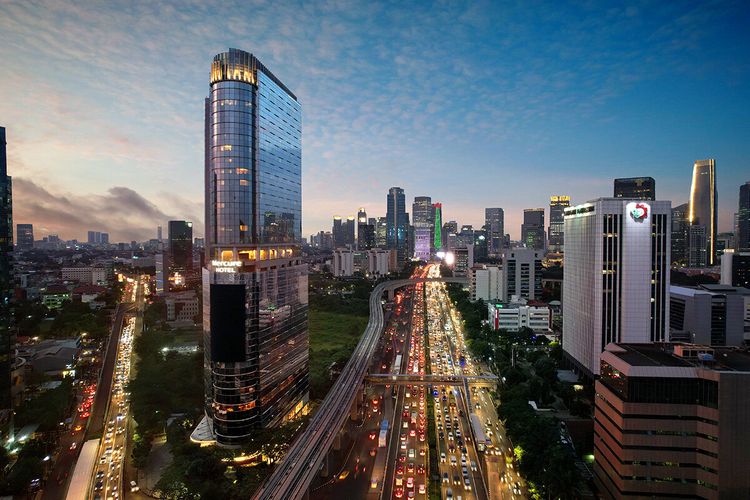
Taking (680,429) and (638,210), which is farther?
(638,210)

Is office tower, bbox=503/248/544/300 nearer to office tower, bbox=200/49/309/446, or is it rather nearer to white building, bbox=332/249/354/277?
office tower, bbox=200/49/309/446

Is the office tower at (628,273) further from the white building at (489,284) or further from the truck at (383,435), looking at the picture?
the white building at (489,284)

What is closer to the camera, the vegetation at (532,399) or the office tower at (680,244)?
the vegetation at (532,399)

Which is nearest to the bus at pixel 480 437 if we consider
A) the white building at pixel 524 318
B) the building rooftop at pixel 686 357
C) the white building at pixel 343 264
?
the building rooftop at pixel 686 357

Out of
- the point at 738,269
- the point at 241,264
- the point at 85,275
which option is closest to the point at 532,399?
the point at 241,264

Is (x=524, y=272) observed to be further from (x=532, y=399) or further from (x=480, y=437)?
(x=480, y=437)

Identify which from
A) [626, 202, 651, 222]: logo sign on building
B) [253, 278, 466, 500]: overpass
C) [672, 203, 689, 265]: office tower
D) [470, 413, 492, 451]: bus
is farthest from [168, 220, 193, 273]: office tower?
[672, 203, 689, 265]: office tower
